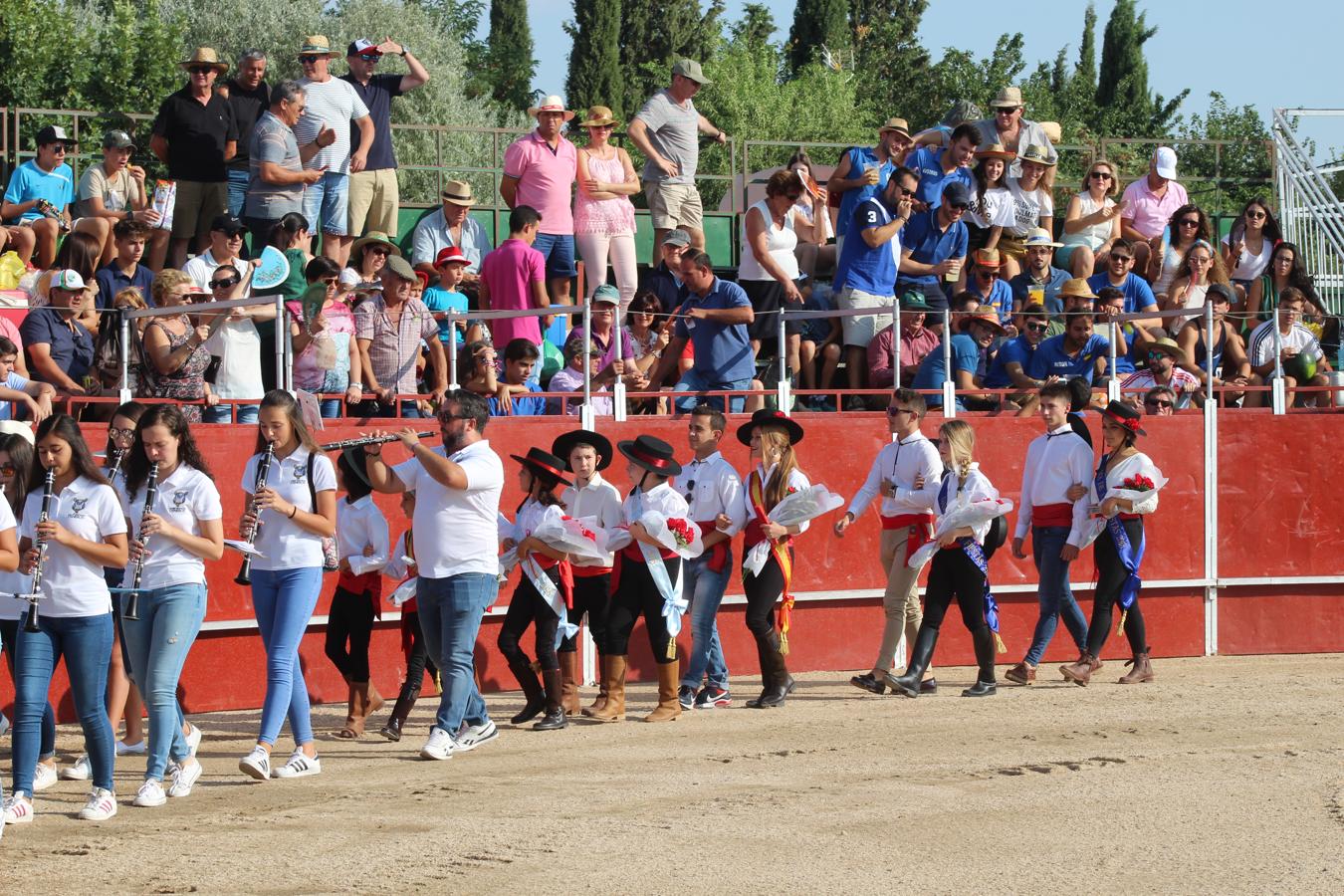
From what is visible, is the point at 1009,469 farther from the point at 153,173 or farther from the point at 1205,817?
the point at 153,173

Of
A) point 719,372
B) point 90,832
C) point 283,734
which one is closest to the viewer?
point 90,832

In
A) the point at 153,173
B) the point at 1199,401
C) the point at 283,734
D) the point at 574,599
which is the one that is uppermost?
the point at 153,173

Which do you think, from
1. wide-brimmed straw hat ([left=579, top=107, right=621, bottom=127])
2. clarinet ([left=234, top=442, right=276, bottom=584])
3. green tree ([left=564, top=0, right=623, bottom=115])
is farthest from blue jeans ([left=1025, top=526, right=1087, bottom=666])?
green tree ([left=564, top=0, right=623, bottom=115])

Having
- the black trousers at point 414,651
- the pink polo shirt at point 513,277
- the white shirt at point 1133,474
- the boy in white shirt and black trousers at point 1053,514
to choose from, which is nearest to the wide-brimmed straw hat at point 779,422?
the boy in white shirt and black trousers at point 1053,514

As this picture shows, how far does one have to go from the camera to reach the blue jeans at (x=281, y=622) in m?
9.79

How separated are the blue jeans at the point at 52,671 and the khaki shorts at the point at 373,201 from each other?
7.89m

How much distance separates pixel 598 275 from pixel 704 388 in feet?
6.69

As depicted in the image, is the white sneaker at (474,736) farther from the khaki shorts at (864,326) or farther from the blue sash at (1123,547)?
the khaki shorts at (864,326)

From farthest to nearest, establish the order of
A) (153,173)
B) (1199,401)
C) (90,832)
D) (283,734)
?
1. (153,173)
2. (1199,401)
3. (283,734)
4. (90,832)

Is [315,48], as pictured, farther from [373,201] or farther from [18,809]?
[18,809]

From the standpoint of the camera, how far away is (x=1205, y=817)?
912cm

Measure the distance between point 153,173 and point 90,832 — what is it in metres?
21.6

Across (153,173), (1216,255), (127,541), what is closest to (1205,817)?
(127,541)

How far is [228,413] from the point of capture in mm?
13086
